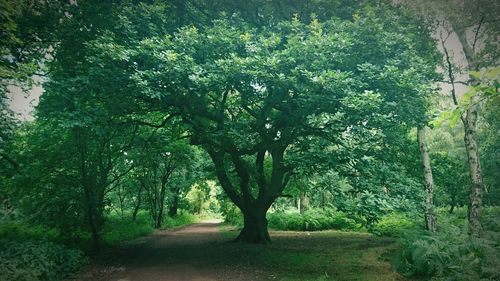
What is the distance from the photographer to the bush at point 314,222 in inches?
1068

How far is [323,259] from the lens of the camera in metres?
13.8

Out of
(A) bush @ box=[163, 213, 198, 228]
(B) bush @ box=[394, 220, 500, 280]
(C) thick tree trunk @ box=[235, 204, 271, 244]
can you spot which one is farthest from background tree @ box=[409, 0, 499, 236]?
(A) bush @ box=[163, 213, 198, 228]

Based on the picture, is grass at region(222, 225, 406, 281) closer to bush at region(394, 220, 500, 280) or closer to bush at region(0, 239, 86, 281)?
bush at region(394, 220, 500, 280)

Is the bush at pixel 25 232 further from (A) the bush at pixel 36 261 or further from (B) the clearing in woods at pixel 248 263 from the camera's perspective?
(B) the clearing in woods at pixel 248 263

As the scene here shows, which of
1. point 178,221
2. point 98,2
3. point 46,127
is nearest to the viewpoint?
point 98,2

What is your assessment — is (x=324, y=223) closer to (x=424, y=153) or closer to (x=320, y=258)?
(x=424, y=153)

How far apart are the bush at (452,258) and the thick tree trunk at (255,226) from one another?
8.24m

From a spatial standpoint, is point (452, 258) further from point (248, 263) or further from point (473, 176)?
point (248, 263)

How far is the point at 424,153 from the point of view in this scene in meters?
17.7

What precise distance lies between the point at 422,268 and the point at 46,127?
57.2 ft

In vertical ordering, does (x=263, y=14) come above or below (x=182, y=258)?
above

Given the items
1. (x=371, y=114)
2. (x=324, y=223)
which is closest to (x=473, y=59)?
(x=371, y=114)

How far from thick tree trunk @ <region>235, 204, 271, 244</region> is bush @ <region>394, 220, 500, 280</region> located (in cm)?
824

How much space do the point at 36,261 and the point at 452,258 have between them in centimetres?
1338
